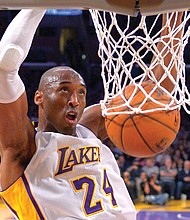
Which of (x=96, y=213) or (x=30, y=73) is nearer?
(x=96, y=213)

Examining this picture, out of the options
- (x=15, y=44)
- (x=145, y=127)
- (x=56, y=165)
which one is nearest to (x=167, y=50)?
(x=145, y=127)

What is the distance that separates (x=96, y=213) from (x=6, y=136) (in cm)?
42

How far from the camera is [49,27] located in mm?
9391

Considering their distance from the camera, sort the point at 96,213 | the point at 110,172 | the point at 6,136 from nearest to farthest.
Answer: the point at 6,136 < the point at 96,213 < the point at 110,172

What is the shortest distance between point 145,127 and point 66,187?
1.15 feet

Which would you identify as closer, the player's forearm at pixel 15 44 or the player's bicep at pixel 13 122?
the player's forearm at pixel 15 44

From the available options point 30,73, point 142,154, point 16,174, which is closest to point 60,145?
point 16,174

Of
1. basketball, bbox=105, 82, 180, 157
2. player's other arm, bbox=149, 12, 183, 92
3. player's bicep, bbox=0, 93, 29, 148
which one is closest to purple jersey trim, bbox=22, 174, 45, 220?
player's bicep, bbox=0, 93, 29, 148

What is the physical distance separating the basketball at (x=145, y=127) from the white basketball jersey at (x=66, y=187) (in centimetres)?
13

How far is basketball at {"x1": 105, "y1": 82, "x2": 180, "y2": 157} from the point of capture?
173cm

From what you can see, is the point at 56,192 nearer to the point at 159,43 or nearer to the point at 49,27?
the point at 159,43

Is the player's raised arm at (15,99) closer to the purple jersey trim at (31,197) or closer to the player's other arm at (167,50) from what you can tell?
the purple jersey trim at (31,197)

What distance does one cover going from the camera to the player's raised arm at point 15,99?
141 centimetres

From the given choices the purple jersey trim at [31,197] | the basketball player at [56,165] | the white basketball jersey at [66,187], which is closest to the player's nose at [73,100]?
the basketball player at [56,165]
